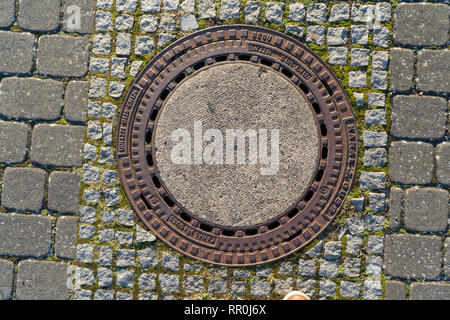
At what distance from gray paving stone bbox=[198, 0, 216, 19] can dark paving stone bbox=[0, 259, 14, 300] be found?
9.60ft

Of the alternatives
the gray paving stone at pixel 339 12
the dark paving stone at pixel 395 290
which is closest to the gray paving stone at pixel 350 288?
the dark paving stone at pixel 395 290

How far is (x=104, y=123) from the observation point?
3078 millimetres

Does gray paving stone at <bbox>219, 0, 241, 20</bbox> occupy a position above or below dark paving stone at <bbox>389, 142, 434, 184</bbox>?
above

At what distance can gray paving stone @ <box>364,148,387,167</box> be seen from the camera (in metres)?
3.03

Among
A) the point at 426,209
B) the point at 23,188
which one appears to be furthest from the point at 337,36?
the point at 23,188

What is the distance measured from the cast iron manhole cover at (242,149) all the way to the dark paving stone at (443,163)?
77cm

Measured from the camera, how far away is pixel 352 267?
9.94 ft

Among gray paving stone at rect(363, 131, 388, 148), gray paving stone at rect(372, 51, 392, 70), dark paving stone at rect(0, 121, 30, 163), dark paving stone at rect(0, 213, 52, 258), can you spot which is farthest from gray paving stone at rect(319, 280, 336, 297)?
dark paving stone at rect(0, 121, 30, 163)

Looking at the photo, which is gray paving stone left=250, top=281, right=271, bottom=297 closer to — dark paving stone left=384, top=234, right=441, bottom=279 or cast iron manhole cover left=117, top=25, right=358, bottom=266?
cast iron manhole cover left=117, top=25, right=358, bottom=266

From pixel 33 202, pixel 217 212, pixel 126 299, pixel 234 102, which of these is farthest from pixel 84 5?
pixel 126 299

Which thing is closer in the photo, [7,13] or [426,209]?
[426,209]

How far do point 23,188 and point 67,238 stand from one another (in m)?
0.63

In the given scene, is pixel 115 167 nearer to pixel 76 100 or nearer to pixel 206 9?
pixel 76 100

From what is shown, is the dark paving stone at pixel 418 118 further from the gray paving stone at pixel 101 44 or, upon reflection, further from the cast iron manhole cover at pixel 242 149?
the gray paving stone at pixel 101 44
